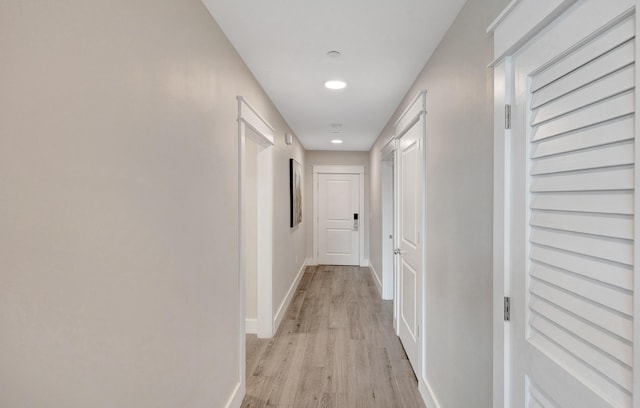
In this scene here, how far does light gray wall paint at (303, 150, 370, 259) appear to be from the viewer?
6.65m

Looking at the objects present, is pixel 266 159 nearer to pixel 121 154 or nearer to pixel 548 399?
pixel 121 154

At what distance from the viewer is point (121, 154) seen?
3.27ft

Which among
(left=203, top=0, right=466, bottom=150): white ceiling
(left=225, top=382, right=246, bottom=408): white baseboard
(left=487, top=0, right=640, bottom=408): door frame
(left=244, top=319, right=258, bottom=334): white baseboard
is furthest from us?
(left=244, top=319, right=258, bottom=334): white baseboard

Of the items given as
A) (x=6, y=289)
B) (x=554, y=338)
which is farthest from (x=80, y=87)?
(x=554, y=338)

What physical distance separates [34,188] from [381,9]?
1.59 m

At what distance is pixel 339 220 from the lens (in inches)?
265

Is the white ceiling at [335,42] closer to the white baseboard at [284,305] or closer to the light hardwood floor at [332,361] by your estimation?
the white baseboard at [284,305]

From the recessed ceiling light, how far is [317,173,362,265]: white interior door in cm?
392

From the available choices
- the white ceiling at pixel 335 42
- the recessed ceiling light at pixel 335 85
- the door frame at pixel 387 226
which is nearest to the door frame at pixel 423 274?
the white ceiling at pixel 335 42

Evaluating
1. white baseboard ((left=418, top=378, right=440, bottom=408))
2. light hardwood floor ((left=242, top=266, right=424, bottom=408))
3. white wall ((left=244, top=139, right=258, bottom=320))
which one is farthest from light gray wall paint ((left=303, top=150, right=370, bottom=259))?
white baseboard ((left=418, top=378, right=440, bottom=408))

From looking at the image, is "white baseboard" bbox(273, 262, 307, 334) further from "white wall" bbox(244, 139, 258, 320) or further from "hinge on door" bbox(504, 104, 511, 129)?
"hinge on door" bbox(504, 104, 511, 129)

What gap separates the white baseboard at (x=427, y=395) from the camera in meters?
2.05

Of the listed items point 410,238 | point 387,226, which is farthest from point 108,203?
point 387,226

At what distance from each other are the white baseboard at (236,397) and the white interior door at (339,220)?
4531 mm
